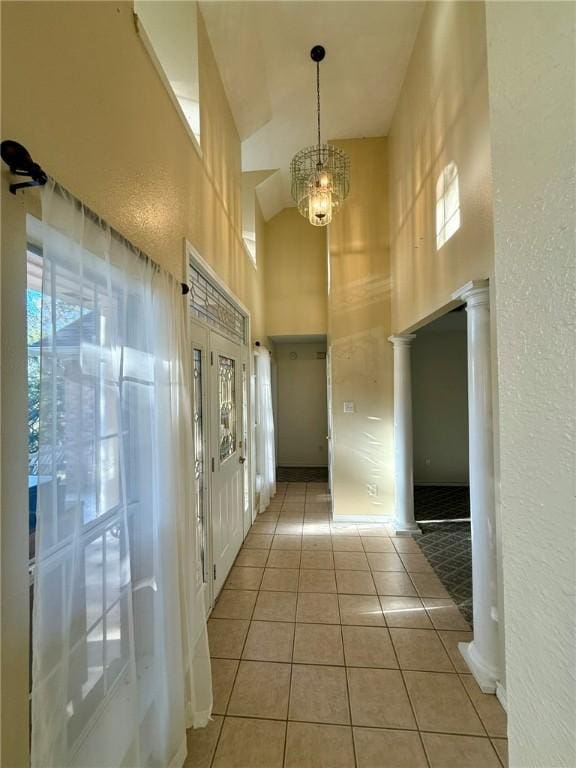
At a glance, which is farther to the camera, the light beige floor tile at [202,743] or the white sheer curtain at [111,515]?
the light beige floor tile at [202,743]

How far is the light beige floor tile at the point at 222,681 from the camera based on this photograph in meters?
1.63

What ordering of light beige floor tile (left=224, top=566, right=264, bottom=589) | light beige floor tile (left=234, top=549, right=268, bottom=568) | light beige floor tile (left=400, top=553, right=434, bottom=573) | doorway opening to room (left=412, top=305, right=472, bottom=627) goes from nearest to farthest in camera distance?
light beige floor tile (left=224, top=566, right=264, bottom=589) → light beige floor tile (left=400, top=553, right=434, bottom=573) → light beige floor tile (left=234, top=549, right=268, bottom=568) → doorway opening to room (left=412, top=305, right=472, bottom=627)

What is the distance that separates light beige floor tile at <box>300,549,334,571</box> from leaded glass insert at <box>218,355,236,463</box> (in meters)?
1.21

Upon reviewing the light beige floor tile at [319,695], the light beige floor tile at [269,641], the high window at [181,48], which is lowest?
the light beige floor tile at [269,641]

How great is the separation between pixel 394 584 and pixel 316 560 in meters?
0.72

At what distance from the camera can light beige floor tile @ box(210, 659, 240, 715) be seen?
1634 mm

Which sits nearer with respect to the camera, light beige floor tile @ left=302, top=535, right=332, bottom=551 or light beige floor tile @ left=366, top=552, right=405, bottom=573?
light beige floor tile @ left=366, top=552, right=405, bottom=573

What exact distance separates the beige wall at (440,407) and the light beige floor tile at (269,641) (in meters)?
4.02

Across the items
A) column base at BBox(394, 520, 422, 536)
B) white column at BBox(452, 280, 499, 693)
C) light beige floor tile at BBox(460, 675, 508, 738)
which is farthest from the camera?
column base at BBox(394, 520, 422, 536)

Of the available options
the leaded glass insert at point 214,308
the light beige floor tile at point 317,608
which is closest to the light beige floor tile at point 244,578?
the light beige floor tile at point 317,608

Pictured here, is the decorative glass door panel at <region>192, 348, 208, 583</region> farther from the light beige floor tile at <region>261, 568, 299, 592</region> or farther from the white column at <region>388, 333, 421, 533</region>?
the white column at <region>388, 333, 421, 533</region>

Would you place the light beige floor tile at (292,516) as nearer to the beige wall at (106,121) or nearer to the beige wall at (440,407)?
the beige wall at (440,407)

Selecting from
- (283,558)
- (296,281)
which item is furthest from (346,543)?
(296,281)

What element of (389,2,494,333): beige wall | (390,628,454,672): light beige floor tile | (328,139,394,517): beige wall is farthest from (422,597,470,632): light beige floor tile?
(389,2,494,333): beige wall
